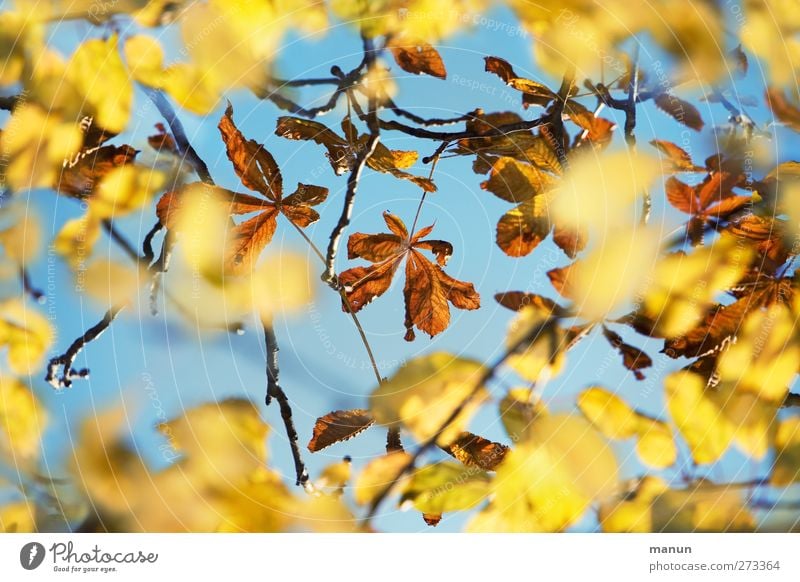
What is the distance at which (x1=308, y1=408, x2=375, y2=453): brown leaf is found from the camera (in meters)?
0.45

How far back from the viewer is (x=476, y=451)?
0.46 metres

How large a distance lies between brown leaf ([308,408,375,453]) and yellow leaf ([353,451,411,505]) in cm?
3

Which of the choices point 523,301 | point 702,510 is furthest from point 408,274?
point 702,510

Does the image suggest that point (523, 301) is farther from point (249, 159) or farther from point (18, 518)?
point (18, 518)

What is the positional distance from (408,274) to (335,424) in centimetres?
12

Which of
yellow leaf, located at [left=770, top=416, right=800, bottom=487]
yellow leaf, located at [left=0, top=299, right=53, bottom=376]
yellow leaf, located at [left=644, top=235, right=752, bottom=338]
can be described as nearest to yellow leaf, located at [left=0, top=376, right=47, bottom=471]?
yellow leaf, located at [left=0, top=299, right=53, bottom=376]

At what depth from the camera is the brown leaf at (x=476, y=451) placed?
457 mm

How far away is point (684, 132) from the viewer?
461 millimetres
